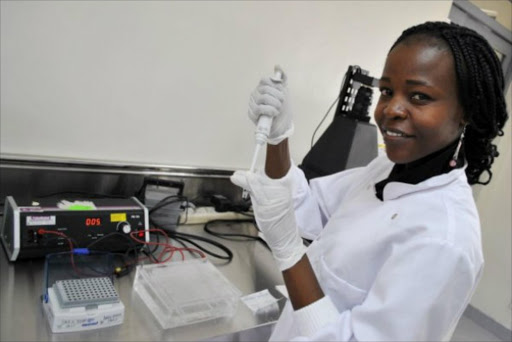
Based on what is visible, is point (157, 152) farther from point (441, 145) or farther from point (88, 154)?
point (441, 145)

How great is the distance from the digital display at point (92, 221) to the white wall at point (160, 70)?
358 mm

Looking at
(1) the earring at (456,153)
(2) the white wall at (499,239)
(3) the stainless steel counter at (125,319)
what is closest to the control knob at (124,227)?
(3) the stainless steel counter at (125,319)

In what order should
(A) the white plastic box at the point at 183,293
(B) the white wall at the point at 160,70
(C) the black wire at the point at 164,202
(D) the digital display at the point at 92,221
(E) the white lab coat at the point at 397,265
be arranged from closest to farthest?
(E) the white lab coat at the point at 397,265 → (A) the white plastic box at the point at 183,293 → (D) the digital display at the point at 92,221 → (B) the white wall at the point at 160,70 → (C) the black wire at the point at 164,202

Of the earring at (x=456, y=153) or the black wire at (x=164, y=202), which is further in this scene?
the black wire at (x=164, y=202)

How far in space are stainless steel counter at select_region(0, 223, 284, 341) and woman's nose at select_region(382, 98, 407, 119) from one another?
0.57m

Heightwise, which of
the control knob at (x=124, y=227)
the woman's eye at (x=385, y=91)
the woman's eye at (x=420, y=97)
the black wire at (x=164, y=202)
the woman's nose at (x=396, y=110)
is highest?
the woman's eye at (x=420, y=97)

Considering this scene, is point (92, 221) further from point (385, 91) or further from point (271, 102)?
point (385, 91)

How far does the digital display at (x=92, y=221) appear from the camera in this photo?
37.6 inches

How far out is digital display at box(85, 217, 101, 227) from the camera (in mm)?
956

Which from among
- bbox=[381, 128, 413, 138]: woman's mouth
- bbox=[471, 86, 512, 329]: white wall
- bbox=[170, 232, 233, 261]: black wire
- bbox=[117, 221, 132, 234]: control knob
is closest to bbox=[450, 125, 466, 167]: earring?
bbox=[381, 128, 413, 138]: woman's mouth

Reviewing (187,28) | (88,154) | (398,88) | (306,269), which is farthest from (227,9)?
(306,269)

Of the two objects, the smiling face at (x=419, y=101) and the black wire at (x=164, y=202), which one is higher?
the smiling face at (x=419, y=101)

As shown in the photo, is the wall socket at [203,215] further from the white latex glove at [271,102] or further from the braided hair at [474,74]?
the braided hair at [474,74]

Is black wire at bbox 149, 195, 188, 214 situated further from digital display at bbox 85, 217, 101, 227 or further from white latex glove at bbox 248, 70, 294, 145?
white latex glove at bbox 248, 70, 294, 145
